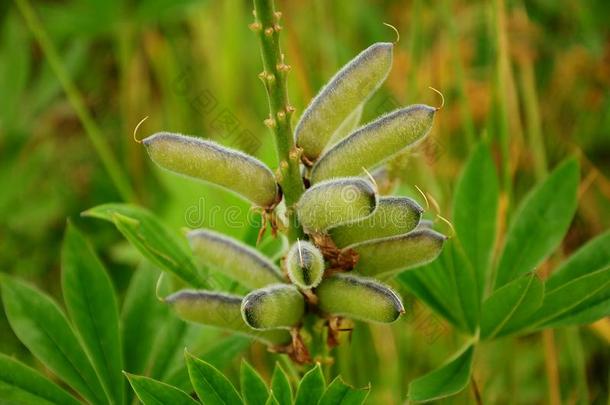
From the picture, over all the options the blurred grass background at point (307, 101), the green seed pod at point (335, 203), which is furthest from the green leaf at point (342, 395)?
the blurred grass background at point (307, 101)

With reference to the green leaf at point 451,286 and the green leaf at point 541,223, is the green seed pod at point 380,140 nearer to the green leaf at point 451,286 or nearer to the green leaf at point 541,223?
the green leaf at point 451,286

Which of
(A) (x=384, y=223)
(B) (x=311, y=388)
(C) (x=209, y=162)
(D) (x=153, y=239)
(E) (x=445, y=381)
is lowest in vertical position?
(E) (x=445, y=381)

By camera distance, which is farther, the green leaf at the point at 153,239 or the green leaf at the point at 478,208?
the green leaf at the point at 478,208

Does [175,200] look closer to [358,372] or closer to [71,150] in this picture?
[358,372]

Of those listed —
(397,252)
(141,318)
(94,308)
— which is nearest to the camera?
(397,252)

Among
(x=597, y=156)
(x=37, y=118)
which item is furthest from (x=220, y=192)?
(x=597, y=156)

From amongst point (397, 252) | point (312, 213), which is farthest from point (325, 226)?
point (397, 252)

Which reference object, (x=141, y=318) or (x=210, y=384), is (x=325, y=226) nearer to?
(x=210, y=384)
